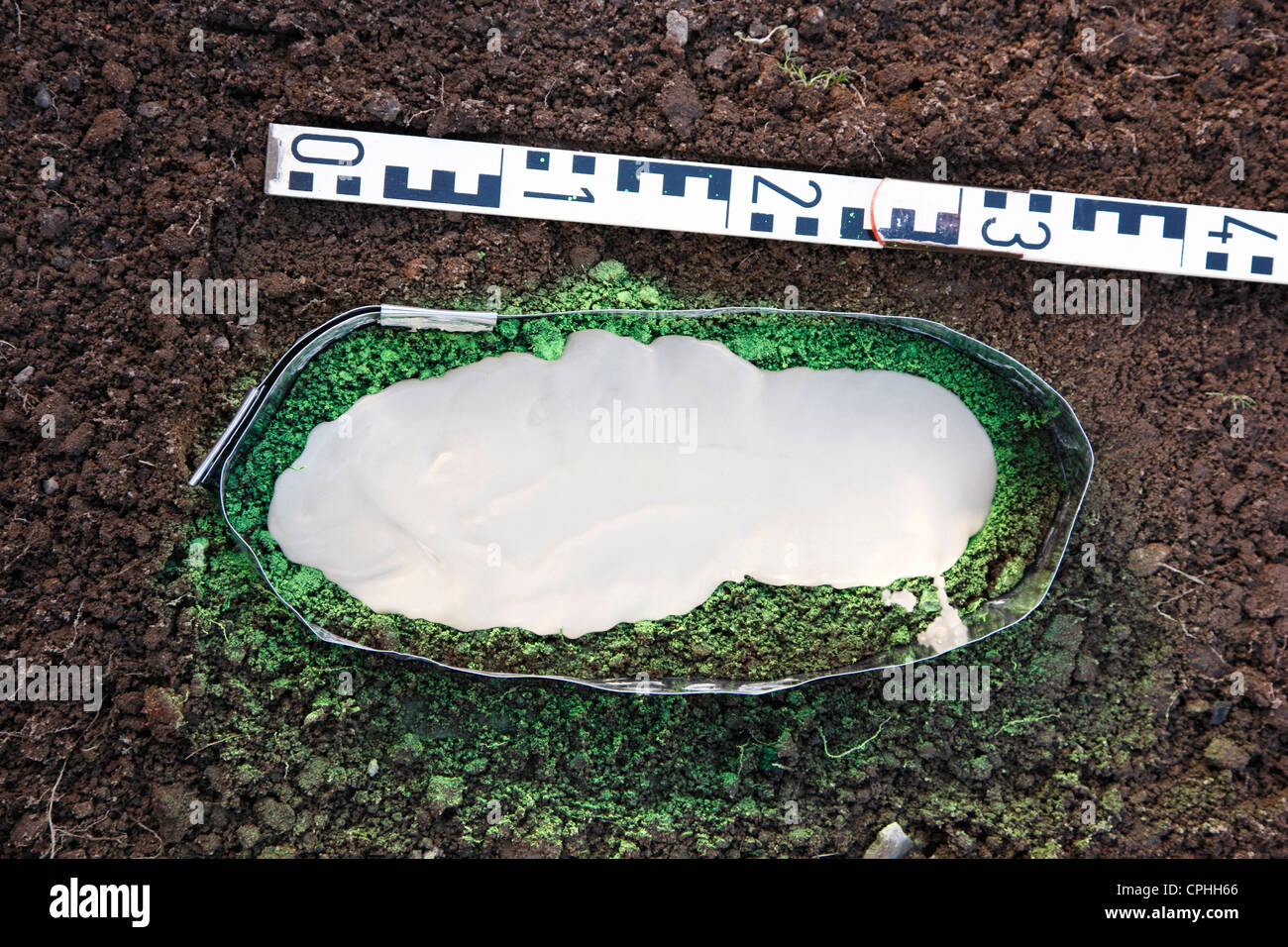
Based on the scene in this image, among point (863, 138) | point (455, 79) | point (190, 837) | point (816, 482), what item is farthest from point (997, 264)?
point (190, 837)

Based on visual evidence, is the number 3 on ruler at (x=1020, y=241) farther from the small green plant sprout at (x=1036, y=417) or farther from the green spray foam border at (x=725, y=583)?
the small green plant sprout at (x=1036, y=417)

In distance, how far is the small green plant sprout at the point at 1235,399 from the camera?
151 inches

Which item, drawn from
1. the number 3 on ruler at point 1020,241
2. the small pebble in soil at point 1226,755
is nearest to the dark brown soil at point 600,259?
the small pebble in soil at point 1226,755

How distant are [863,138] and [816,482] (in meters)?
1.43

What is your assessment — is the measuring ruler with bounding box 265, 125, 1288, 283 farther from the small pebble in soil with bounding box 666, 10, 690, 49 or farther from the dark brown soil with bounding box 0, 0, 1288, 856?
the small pebble in soil with bounding box 666, 10, 690, 49

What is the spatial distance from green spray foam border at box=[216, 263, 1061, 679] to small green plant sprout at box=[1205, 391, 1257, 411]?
28.6 inches

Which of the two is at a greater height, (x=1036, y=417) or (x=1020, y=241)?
(x=1020, y=241)

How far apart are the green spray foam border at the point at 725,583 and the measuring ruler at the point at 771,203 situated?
351mm

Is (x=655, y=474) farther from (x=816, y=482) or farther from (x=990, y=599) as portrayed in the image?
(x=990, y=599)

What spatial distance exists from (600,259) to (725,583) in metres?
1.47

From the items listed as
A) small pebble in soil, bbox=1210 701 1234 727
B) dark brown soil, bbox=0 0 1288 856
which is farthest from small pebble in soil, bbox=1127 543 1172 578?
small pebble in soil, bbox=1210 701 1234 727

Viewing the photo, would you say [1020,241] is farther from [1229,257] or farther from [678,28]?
[678,28]

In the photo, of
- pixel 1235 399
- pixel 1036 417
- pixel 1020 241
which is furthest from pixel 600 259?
pixel 1235 399

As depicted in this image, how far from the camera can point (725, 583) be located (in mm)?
3855
